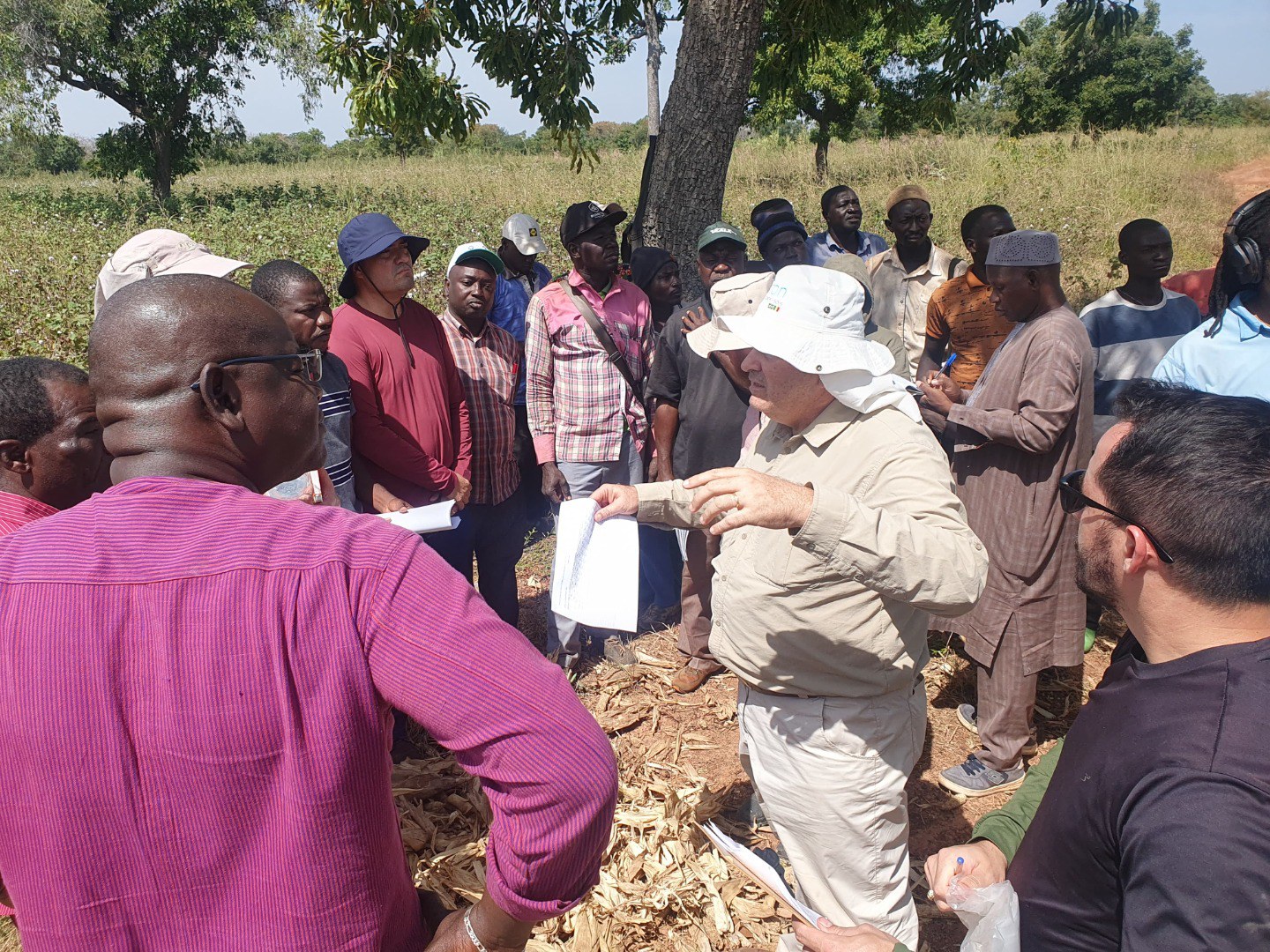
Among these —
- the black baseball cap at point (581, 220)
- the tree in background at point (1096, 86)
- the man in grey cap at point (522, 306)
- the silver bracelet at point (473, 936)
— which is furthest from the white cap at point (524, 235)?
the tree in background at point (1096, 86)

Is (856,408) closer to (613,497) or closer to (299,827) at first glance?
(613,497)

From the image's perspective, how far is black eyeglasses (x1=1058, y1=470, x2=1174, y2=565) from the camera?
1290 millimetres

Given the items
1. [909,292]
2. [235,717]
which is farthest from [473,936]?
[909,292]

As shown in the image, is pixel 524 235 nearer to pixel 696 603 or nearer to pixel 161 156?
pixel 696 603

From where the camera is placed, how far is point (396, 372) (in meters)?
3.81

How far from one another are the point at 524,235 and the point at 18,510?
455 cm

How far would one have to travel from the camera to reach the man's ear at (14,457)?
84.4 inches

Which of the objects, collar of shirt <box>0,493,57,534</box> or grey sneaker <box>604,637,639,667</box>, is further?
grey sneaker <box>604,637,639,667</box>

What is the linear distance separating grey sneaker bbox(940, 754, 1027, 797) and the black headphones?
235 centimetres

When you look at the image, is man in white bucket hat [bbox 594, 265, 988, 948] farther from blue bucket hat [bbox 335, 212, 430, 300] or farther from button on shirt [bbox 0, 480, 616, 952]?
blue bucket hat [bbox 335, 212, 430, 300]

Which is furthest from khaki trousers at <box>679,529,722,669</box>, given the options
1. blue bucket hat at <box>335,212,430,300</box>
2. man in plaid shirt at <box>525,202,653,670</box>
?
blue bucket hat at <box>335,212,430,300</box>

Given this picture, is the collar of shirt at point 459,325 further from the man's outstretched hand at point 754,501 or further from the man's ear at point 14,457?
the man's outstretched hand at point 754,501

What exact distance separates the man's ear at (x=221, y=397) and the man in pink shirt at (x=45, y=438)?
1123 mm

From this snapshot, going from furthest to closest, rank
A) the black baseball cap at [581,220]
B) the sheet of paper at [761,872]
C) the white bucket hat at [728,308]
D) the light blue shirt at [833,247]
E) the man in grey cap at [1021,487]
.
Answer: the light blue shirt at [833,247] < the black baseball cap at [581,220] < the man in grey cap at [1021,487] < the white bucket hat at [728,308] < the sheet of paper at [761,872]
